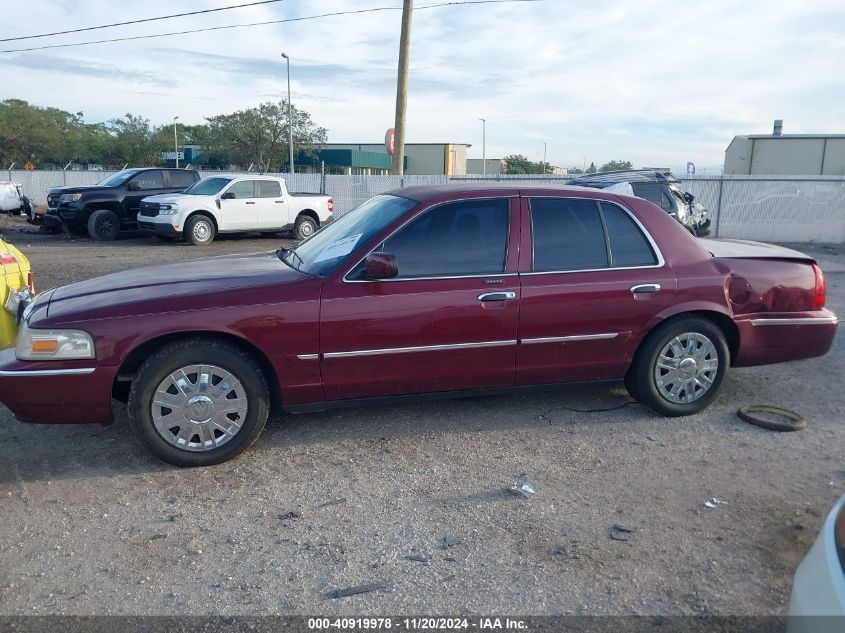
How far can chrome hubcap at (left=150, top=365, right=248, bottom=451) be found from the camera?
414 cm

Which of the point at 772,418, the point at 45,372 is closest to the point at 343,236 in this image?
the point at 45,372

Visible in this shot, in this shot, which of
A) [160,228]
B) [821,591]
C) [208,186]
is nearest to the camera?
[821,591]

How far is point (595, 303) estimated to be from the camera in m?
4.77

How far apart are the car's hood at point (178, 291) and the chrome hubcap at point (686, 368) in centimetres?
250

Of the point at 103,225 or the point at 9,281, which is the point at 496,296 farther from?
the point at 103,225

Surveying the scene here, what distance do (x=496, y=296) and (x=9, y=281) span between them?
3.44 m

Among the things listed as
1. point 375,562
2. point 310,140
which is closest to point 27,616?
point 375,562

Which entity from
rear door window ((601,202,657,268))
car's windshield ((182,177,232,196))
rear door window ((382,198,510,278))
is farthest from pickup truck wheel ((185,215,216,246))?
rear door window ((601,202,657,268))

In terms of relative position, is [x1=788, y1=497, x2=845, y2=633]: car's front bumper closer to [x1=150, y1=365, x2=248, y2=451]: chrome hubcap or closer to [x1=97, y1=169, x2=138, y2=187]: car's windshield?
[x1=150, y1=365, x2=248, y2=451]: chrome hubcap

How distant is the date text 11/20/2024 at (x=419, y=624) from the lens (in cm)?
286

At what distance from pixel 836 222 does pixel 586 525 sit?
18429 mm

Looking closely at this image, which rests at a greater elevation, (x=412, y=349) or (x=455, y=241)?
(x=455, y=241)

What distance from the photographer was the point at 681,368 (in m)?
5.04

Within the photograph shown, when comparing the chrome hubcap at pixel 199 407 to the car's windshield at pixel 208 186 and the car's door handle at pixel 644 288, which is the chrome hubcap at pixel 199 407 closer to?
the car's door handle at pixel 644 288
